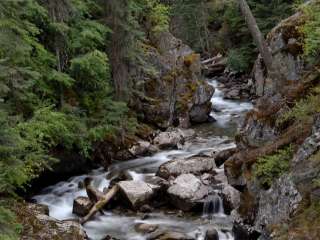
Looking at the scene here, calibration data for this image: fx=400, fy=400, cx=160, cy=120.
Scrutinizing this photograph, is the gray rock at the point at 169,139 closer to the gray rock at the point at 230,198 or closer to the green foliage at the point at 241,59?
the gray rock at the point at 230,198

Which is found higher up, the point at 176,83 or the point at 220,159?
the point at 176,83

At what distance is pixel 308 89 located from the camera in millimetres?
8562

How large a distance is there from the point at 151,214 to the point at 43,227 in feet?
11.2

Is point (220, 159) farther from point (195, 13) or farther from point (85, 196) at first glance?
point (195, 13)

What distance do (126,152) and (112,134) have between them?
1.14 metres

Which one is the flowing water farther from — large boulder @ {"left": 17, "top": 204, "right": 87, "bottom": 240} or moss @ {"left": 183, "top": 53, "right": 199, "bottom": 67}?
moss @ {"left": 183, "top": 53, "right": 199, "bottom": 67}

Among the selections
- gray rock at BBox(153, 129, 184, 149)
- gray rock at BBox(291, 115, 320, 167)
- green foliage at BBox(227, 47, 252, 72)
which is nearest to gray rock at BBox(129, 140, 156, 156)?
gray rock at BBox(153, 129, 184, 149)

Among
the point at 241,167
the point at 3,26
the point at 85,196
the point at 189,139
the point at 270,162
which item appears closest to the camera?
the point at 270,162

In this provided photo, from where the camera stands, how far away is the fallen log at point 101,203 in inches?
446

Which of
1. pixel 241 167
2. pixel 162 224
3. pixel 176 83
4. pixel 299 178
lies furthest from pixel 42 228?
pixel 176 83

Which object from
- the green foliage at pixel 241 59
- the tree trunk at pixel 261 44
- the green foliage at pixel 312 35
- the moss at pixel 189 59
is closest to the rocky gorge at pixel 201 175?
the green foliage at pixel 312 35

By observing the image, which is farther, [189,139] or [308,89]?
[189,139]

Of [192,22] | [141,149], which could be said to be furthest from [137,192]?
[192,22]

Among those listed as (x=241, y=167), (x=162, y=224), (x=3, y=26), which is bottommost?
(x=162, y=224)
